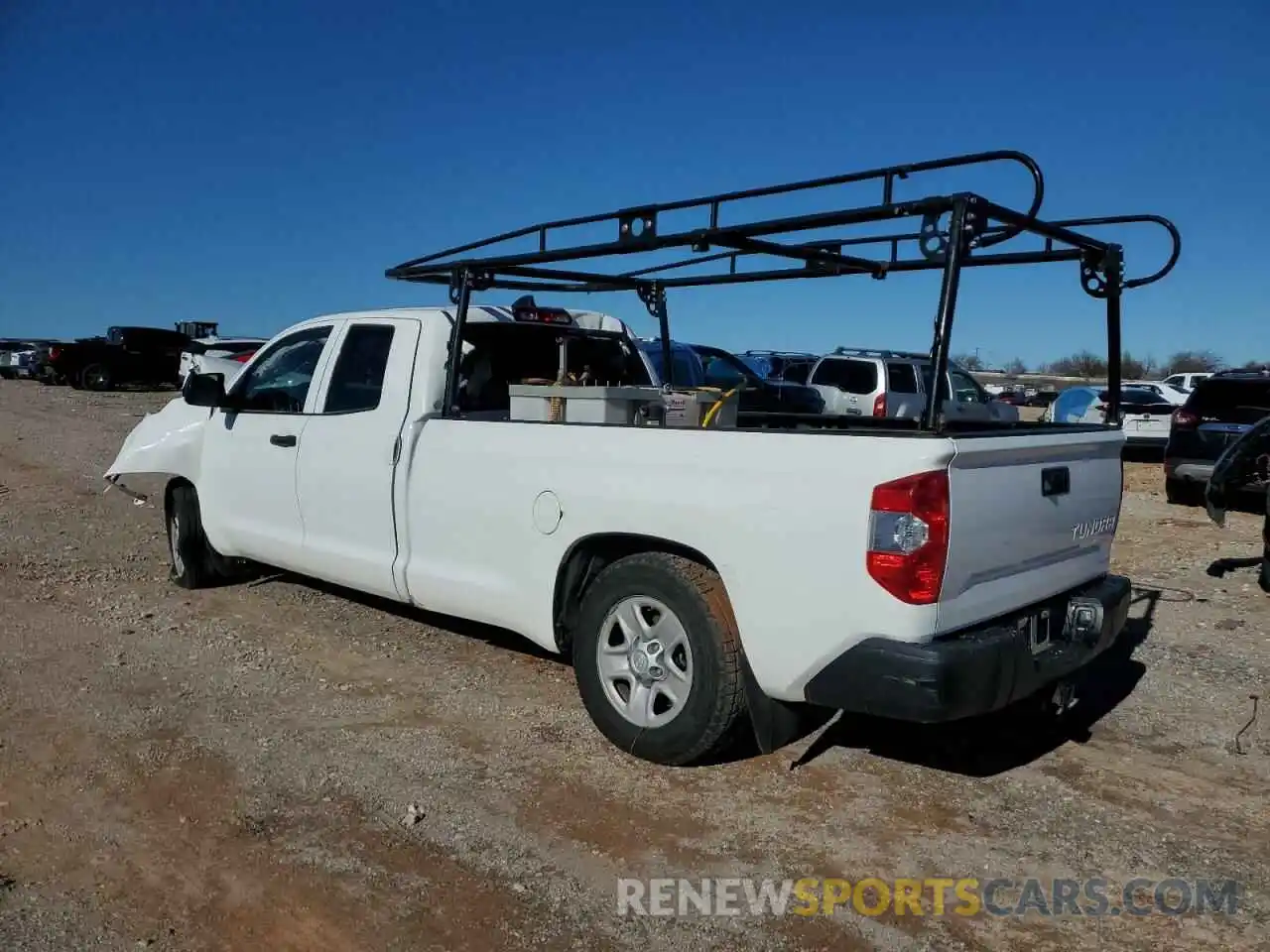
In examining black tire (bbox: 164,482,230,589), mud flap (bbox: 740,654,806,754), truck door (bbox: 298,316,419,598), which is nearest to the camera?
mud flap (bbox: 740,654,806,754)

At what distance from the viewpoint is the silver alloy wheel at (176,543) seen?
268 inches

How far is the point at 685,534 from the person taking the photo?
12.6 feet

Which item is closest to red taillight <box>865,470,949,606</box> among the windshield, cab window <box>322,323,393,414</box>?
cab window <box>322,323,393,414</box>

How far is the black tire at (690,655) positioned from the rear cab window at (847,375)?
13.0 metres

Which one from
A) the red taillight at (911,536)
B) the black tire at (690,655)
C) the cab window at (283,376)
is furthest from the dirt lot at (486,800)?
the cab window at (283,376)

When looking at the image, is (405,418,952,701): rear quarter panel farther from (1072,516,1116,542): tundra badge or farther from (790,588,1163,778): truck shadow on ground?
(1072,516,1116,542): tundra badge

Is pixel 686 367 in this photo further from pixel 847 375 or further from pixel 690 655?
pixel 690 655

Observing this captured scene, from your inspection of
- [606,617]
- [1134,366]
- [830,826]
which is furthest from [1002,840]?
[1134,366]

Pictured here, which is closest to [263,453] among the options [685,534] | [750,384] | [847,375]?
[685,534]

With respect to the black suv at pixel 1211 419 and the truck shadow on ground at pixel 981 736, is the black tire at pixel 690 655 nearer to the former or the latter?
the truck shadow on ground at pixel 981 736

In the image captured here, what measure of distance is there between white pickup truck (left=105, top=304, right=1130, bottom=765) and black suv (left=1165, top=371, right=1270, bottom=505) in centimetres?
830

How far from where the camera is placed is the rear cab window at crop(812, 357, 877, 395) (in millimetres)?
16656

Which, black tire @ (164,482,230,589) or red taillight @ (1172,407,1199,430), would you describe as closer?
black tire @ (164,482,230,589)

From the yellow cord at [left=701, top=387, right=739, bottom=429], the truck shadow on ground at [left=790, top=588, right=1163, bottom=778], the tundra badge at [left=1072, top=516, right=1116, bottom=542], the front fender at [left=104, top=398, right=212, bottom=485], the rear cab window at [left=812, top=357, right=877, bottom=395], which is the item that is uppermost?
the rear cab window at [left=812, top=357, right=877, bottom=395]
